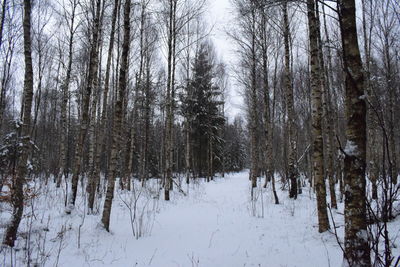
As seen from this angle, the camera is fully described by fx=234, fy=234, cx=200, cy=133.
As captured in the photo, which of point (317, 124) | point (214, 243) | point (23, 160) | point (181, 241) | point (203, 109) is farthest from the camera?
point (203, 109)

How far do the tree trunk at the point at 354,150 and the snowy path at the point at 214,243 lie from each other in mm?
1454

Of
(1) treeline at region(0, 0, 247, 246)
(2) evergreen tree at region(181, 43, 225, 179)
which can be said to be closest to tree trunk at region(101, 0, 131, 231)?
(1) treeline at region(0, 0, 247, 246)

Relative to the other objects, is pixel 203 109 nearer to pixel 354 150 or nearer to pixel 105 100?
pixel 105 100

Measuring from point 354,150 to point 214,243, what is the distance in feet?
11.5

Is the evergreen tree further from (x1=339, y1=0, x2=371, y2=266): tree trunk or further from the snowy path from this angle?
(x1=339, y1=0, x2=371, y2=266): tree trunk

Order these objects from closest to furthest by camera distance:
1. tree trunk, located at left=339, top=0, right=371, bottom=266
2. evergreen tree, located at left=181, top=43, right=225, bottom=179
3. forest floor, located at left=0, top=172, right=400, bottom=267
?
tree trunk, located at left=339, top=0, right=371, bottom=266, forest floor, located at left=0, top=172, right=400, bottom=267, evergreen tree, located at left=181, top=43, right=225, bottom=179

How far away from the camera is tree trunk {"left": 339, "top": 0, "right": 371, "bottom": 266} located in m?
2.04

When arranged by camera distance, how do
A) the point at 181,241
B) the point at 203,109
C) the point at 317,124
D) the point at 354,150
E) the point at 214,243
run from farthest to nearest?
the point at 203,109 → the point at 317,124 → the point at 181,241 → the point at 214,243 → the point at 354,150

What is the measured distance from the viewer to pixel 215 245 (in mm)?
4652

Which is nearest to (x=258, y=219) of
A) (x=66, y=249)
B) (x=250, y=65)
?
(x=66, y=249)

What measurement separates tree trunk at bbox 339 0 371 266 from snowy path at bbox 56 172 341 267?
1.45m

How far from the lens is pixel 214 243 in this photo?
4.76 meters

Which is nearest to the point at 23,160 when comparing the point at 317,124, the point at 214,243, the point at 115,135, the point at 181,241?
the point at 115,135

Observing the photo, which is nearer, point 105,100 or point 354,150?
point 354,150
